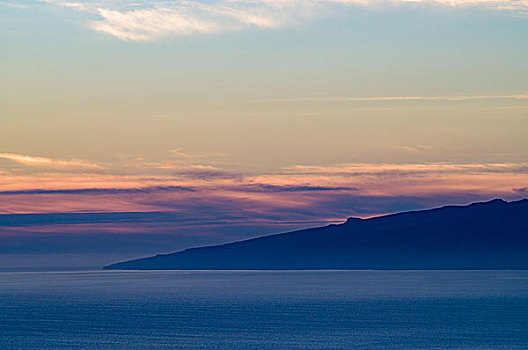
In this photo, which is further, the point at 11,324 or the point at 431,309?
the point at 431,309

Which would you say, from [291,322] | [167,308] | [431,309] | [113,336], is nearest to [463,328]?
[291,322]

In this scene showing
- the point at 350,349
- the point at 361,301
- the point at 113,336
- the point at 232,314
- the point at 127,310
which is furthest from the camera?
the point at 361,301

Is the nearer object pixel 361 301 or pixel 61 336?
pixel 61 336

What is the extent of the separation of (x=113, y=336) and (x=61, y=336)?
651cm

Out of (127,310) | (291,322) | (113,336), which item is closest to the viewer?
(113,336)

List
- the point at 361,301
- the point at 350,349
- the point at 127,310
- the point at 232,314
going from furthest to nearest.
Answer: the point at 361,301, the point at 127,310, the point at 232,314, the point at 350,349

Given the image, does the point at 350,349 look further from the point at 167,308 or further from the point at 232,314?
the point at 167,308

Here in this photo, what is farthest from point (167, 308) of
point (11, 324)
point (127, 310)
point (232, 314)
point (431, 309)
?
point (431, 309)

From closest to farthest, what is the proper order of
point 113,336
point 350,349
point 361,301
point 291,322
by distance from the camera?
point 350,349, point 113,336, point 291,322, point 361,301

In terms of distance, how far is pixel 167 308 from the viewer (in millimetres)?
151500

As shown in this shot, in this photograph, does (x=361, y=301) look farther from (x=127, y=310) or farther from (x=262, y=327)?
(x=262, y=327)

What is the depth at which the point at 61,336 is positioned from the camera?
107m

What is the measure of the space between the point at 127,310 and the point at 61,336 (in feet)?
141

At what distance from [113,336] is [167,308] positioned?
150 ft
